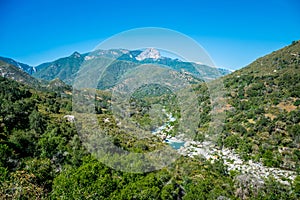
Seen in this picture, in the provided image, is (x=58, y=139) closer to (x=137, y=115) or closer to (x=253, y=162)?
(x=137, y=115)

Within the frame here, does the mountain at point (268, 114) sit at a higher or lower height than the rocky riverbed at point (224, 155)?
higher

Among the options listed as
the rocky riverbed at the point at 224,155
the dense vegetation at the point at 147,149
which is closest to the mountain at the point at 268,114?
the dense vegetation at the point at 147,149

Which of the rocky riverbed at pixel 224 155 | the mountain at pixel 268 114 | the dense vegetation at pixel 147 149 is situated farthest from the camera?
the mountain at pixel 268 114

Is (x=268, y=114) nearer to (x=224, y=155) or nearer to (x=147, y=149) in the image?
(x=224, y=155)

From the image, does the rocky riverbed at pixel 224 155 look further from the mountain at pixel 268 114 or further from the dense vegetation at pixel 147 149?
the mountain at pixel 268 114

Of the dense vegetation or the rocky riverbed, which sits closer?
the dense vegetation

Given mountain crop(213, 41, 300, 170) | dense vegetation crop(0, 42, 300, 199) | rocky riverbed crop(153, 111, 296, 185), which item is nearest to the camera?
dense vegetation crop(0, 42, 300, 199)

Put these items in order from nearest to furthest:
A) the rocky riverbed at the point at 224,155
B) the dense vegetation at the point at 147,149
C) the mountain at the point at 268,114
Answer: the dense vegetation at the point at 147,149, the rocky riverbed at the point at 224,155, the mountain at the point at 268,114

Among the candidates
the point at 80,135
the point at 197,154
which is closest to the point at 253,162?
the point at 197,154

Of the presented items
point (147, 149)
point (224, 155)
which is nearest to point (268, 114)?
point (224, 155)

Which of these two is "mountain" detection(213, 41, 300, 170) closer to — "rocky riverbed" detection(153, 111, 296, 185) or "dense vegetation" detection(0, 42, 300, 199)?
"dense vegetation" detection(0, 42, 300, 199)

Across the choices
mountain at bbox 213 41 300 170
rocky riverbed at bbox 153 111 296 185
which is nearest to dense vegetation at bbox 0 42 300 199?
mountain at bbox 213 41 300 170
